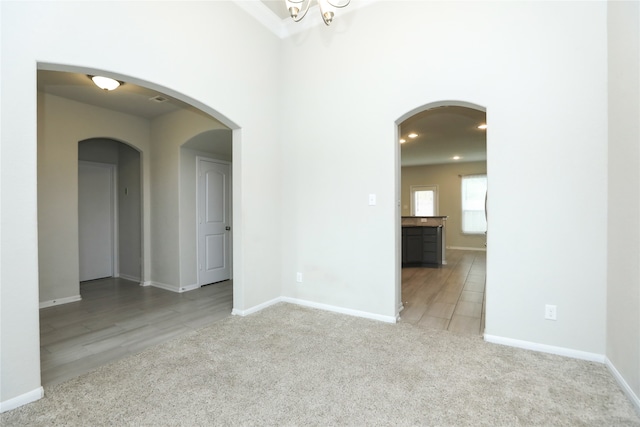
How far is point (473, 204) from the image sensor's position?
30.5 ft

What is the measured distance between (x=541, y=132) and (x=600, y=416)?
6.42 feet

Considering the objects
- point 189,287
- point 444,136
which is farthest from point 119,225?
point 444,136

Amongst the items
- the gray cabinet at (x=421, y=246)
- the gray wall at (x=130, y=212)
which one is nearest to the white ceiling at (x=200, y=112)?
the gray wall at (x=130, y=212)

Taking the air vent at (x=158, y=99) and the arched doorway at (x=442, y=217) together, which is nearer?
the arched doorway at (x=442, y=217)

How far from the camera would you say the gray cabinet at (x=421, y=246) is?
6.25 meters

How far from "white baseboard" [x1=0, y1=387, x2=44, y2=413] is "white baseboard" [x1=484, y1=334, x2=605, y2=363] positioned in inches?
129

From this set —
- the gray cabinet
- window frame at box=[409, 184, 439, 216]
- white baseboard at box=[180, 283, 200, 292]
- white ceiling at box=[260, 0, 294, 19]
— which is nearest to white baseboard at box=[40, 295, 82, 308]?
white baseboard at box=[180, 283, 200, 292]

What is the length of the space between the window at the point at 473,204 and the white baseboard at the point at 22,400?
386 inches

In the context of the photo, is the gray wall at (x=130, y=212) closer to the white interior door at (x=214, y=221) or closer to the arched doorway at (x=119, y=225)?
the arched doorway at (x=119, y=225)

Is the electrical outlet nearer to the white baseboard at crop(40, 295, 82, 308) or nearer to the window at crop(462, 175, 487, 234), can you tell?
the white baseboard at crop(40, 295, 82, 308)

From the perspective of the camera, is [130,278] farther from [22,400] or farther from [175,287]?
[22,400]

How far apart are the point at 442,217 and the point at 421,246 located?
2.45 ft

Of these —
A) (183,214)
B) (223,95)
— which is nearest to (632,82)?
(223,95)

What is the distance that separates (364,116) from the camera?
3.23 meters
